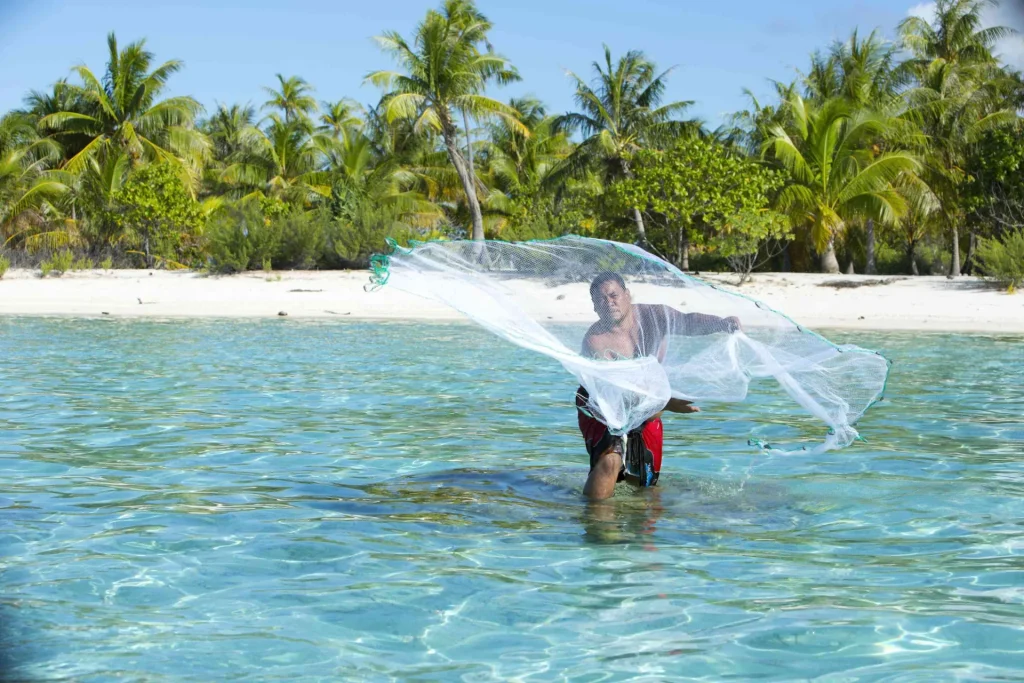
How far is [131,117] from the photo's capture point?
37.5 meters

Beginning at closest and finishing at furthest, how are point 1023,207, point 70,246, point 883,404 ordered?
point 883,404, point 1023,207, point 70,246

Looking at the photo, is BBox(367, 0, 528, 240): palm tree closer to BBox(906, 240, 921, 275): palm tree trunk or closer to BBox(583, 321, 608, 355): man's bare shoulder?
BBox(906, 240, 921, 275): palm tree trunk

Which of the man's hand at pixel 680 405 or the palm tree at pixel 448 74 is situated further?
the palm tree at pixel 448 74

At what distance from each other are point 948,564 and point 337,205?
31041 mm

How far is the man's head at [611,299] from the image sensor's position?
18.7 ft

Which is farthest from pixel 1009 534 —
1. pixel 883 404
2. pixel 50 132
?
pixel 50 132

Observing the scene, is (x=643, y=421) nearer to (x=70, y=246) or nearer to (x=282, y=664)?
(x=282, y=664)

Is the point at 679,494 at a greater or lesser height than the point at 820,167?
lesser

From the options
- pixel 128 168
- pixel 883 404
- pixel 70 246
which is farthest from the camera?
pixel 128 168

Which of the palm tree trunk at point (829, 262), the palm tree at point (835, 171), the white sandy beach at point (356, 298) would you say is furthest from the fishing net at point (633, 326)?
the palm tree trunk at point (829, 262)

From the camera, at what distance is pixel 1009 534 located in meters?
5.55

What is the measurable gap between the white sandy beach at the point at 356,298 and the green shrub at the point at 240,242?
0.64 meters

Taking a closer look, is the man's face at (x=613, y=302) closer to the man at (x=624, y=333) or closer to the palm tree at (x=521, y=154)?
the man at (x=624, y=333)

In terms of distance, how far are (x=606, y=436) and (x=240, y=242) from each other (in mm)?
25380
